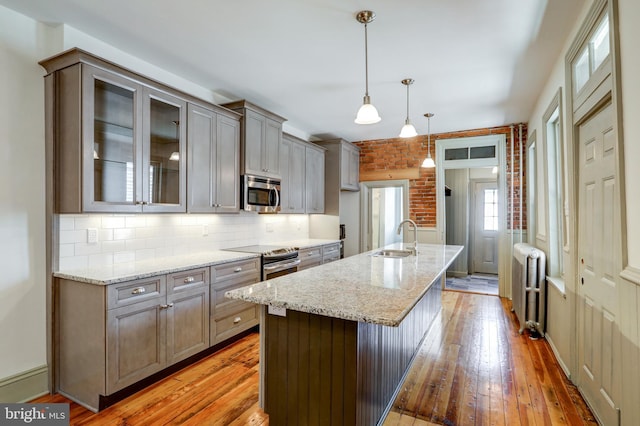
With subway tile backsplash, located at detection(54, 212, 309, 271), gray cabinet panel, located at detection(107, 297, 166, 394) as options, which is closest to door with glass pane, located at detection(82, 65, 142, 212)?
subway tile backsplash, located at detection(54, 212, 309, 271)

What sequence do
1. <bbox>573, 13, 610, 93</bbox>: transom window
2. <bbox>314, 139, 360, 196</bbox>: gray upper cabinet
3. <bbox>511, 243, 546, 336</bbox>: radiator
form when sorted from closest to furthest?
<bbox>573, 13, 610, 93</bbox>: transom window < <bbox>511, 243, 546, 336</bbox>: radiator < <bbox>314, 139, 360, 196</bbox>: gray upper cabinet

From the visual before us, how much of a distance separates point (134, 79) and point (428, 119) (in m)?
3.75

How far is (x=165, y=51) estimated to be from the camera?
279 cm

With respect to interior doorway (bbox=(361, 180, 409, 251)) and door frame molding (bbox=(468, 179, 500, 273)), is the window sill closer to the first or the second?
interior doorway (bbox=(361, 180, 409, 251))

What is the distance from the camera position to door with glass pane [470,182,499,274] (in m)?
7.04

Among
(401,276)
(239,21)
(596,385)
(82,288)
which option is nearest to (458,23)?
(239,21)

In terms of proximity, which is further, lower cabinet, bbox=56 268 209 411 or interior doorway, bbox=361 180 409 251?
interior doorway, bbox=361 180 409 251

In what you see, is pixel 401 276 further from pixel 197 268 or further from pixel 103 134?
pixel 103 134

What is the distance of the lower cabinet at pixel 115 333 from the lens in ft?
7.07

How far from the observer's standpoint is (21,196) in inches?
88.8

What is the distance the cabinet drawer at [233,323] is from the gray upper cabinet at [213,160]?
106 centimetres

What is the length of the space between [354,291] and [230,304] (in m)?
1.79

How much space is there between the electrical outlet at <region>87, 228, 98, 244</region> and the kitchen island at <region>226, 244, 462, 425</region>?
157 centimetres

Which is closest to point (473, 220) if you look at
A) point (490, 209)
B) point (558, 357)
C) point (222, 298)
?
point (490, 209)
